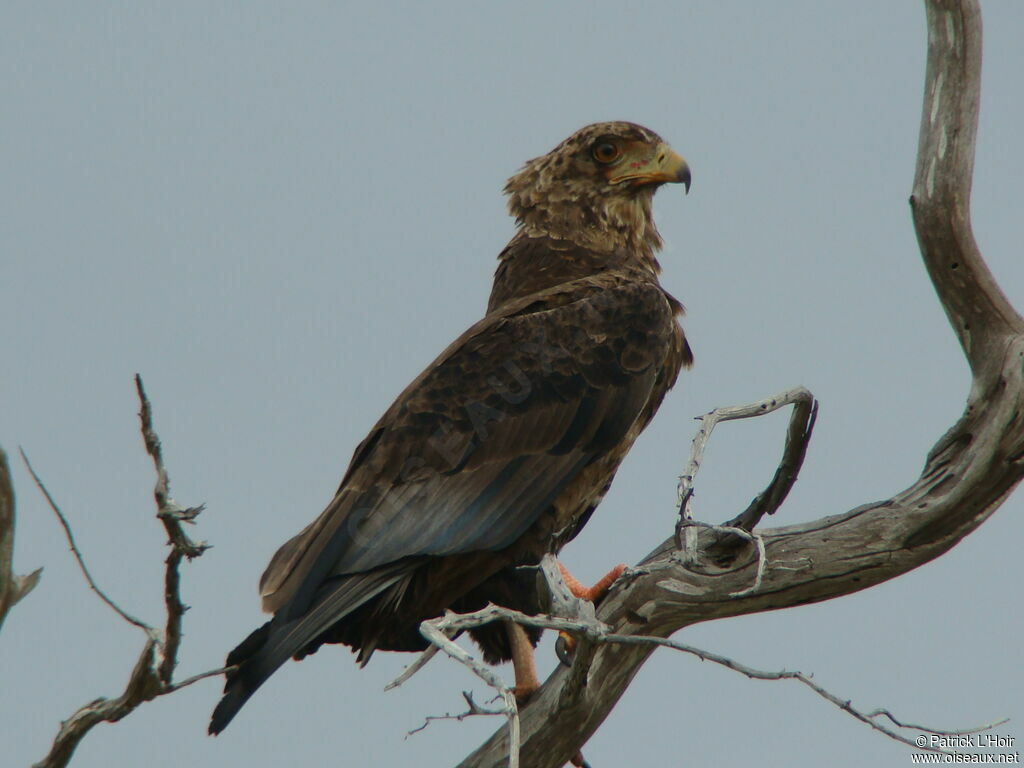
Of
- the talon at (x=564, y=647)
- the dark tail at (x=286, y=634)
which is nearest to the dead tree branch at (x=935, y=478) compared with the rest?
the talon at (x=564, y=647)

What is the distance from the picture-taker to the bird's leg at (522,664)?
5.50 m

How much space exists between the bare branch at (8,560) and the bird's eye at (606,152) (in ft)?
12.2

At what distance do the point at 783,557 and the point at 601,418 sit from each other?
1284mm

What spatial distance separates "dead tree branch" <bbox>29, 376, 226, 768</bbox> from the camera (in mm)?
3674

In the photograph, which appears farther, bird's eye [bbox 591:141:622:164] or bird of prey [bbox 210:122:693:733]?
bird's eye [bbox 591:141:622:164]

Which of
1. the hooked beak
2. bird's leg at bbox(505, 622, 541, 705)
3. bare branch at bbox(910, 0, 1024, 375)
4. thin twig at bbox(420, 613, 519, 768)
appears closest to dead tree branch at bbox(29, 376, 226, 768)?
thin twig at bbox(420, 613, 519, 768)

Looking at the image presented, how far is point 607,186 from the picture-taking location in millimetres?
6984

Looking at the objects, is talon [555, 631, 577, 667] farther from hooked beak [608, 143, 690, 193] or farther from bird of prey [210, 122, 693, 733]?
hooked beak [608, 143, 690, 193]

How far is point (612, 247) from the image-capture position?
6.88 metres

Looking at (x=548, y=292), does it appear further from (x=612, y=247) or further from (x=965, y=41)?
(x=965, y=41)

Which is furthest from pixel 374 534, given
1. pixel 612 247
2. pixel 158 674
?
pixel 612 247

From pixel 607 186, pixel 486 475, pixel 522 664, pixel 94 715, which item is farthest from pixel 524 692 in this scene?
pixel 607 186

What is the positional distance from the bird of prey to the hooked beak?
2.00ft

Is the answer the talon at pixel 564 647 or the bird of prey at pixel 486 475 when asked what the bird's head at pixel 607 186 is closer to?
the bird of prey at pixel 486 475
